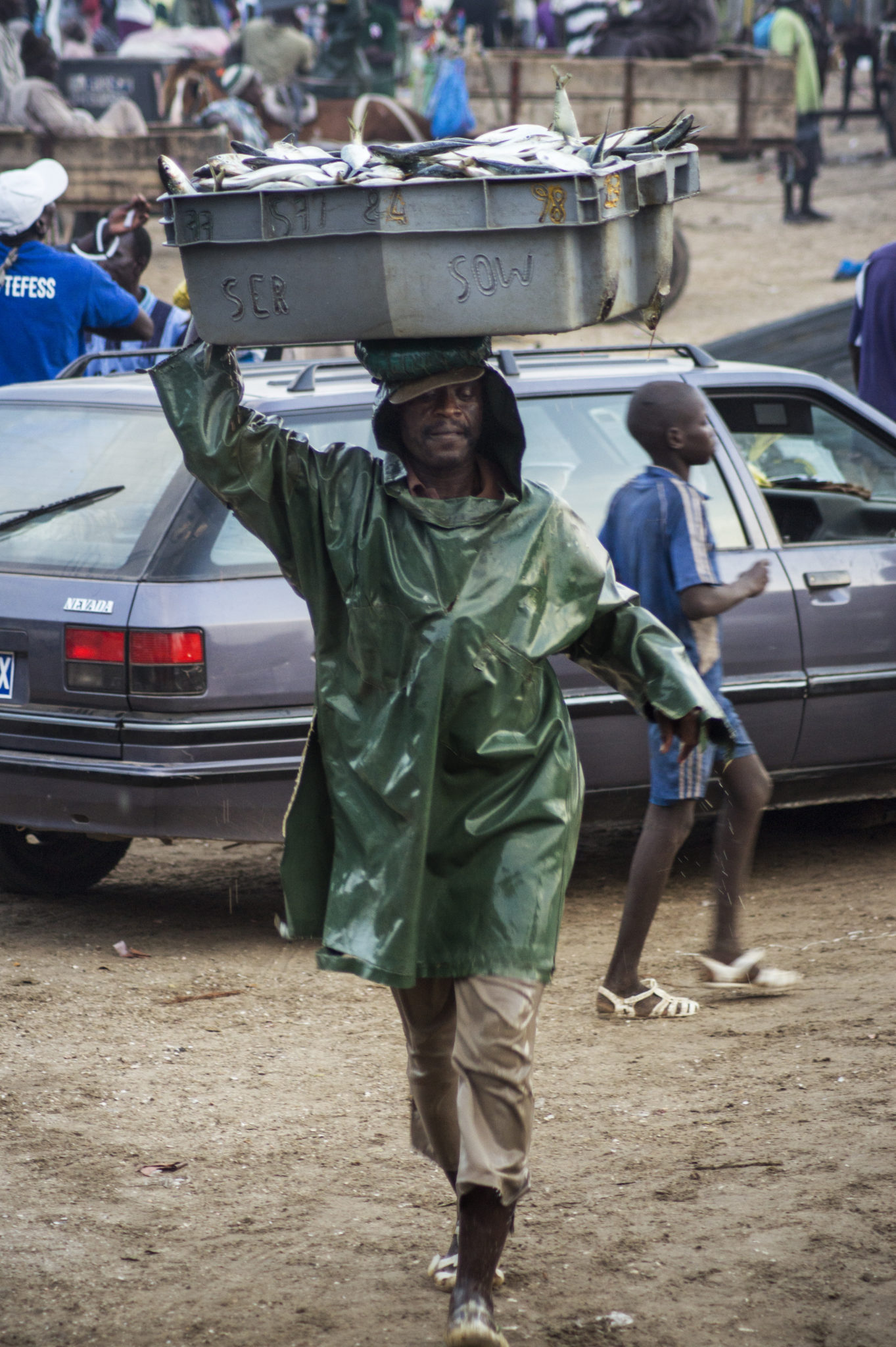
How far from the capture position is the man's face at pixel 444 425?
9.04ft

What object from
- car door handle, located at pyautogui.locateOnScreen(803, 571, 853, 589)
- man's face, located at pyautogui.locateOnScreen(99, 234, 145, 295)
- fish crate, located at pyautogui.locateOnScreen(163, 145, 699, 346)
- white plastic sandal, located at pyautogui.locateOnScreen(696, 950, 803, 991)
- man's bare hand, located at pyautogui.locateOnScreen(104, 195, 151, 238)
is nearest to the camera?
fish crate, located at pyautogui.locateOnScreen(163, 145, 699, 346)

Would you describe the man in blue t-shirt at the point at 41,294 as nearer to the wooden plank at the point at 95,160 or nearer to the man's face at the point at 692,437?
the man's face at the point at 692,437

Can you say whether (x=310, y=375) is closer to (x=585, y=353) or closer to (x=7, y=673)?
(x=585, y=353)

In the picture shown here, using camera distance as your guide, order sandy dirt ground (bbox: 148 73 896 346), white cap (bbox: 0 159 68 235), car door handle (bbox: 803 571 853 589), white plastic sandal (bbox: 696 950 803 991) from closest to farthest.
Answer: white plastic sandal (bbox: 696 950 803 991), car door handle (bbox: 803 571 853 589), white cap (bbox: 0 159 68 235), sandy dirt ground (bbox: 148 73 896 346)

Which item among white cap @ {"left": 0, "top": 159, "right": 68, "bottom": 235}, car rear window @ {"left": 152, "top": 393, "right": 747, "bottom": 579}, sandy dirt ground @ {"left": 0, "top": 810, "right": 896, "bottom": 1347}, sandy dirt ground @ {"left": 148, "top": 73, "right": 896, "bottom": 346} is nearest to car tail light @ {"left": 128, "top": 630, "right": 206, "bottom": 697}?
car rear window @ {"left": 152, "top": 393, "right": 747, "bottom": 579}

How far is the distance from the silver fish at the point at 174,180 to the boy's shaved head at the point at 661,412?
187 cm

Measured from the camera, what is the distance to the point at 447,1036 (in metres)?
2.93

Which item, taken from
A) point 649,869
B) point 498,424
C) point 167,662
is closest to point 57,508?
point 167,662

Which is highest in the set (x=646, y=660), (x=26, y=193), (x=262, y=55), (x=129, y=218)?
(x=262, y=55)

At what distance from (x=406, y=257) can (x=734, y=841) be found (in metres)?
2.41

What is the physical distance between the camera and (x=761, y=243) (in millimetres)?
20281

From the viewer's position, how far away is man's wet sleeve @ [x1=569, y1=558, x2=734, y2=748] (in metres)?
2.84

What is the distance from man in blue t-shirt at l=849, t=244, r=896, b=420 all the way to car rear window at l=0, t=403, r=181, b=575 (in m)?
3.64

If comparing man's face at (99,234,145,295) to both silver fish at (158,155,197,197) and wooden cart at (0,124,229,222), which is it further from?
silver fish at (158,155,197,197)
